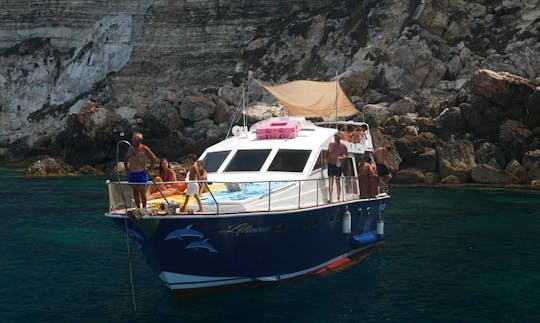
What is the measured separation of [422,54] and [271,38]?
20597 mm

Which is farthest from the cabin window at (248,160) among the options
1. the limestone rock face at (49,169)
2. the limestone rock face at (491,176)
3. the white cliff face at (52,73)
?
the white cliff face at (52,73)

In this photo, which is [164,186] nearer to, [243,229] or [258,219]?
[243,229]

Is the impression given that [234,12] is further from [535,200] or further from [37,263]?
[37,263]

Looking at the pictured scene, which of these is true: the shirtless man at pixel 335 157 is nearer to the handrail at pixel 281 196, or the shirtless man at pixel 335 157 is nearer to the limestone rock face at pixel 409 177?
the handrail at pixel 281 196

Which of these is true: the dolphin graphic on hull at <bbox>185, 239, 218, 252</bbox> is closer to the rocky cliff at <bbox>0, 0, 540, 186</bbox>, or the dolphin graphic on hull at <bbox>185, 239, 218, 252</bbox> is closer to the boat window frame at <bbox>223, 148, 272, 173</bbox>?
the boat window frame at <bbox>223, 148, 272, 173</bbox>

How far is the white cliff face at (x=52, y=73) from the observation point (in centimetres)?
7006

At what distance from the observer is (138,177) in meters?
12.3

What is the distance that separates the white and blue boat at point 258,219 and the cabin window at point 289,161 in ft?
0.08

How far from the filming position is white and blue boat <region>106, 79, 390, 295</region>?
11836 mm

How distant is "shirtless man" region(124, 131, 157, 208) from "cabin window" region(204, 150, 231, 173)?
281cm

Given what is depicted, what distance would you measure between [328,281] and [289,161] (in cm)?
304

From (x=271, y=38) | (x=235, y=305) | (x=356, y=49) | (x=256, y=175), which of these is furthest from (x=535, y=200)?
(x=271, y=38)

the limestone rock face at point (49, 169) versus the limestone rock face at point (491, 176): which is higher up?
the limestone rock face at point (49, 169)

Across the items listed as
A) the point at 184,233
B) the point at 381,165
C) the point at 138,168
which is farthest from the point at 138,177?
the point at 381,165
